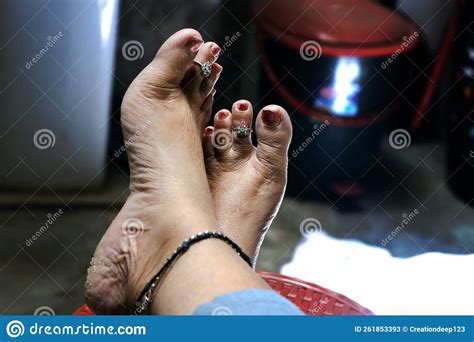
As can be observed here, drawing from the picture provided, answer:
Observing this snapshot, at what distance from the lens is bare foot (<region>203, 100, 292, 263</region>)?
1145mm

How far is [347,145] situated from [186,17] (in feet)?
1.74

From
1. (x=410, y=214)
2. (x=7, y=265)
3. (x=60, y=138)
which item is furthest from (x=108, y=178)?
(x=410, y=214)

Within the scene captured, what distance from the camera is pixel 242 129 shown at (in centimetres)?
122

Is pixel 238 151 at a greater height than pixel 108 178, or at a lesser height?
greater

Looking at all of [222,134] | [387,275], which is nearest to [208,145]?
[222,134]

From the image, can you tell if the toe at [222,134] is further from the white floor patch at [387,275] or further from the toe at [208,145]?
the white floor patch at [387,275]

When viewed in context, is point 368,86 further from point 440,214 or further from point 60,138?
point 60,138

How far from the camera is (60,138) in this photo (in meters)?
1.60

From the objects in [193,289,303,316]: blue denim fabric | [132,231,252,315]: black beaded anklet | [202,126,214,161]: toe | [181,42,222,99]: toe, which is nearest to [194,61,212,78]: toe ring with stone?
[181,42,222,99]: toe

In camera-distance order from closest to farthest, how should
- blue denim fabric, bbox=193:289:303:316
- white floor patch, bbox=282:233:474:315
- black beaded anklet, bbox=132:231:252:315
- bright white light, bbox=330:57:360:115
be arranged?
blue denim fabric, bbox=193:289:303:316 < black beaded anklet, bbox=132:231:252:315 < white floor patch, bbox=282:233:474:315 < bright white light, bbox=330:57:360:115

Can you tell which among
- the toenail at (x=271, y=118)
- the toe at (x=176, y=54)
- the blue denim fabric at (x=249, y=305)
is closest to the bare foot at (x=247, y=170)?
the toenail at (x=271, y=118)

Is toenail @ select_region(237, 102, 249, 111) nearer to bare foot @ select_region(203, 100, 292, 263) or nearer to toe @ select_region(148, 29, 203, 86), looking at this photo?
bare foot @ select_region(203, 100, 292, 263)

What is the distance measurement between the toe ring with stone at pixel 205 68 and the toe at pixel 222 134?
3.2 inches

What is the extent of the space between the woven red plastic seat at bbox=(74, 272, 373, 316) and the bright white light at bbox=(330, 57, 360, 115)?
67 centimetres
